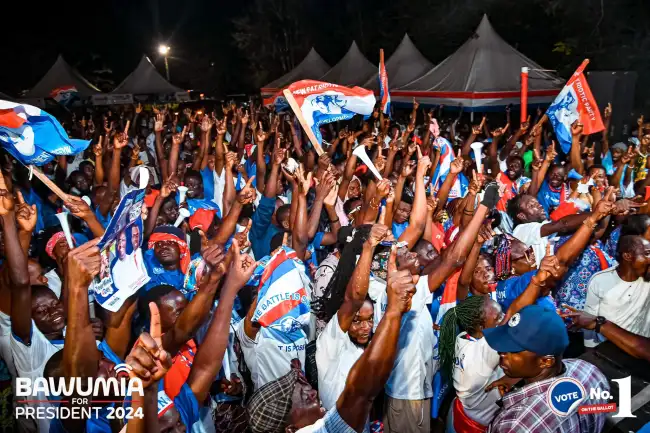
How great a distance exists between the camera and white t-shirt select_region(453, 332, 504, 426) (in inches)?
119

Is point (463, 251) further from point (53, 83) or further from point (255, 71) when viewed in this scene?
point (255, 71)

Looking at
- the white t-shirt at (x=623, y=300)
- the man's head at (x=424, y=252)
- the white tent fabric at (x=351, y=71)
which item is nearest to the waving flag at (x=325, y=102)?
the man's head at (x=424, y=252)

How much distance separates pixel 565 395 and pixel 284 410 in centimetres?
124

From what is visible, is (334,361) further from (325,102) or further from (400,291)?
(325,102)

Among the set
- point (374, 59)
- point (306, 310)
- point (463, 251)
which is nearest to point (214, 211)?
point (306, 310)

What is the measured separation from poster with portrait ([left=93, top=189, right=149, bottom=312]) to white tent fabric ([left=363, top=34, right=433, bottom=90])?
12.4 metres

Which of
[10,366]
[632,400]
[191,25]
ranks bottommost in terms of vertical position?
[10,366]

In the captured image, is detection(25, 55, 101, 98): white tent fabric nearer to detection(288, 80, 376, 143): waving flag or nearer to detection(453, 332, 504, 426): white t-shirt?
detection(288, 80, 376, 143): waving flag

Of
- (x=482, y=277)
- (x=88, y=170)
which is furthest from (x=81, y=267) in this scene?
(x=88, y=170)

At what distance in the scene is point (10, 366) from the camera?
3434mm

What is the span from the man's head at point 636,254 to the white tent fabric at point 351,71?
41.9 feet

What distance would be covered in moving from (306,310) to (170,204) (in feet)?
8.11

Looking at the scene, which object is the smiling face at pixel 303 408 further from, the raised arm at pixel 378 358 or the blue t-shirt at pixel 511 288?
the blue t-shirt at pixel 511 288

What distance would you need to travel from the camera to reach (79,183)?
7027 millimetres
